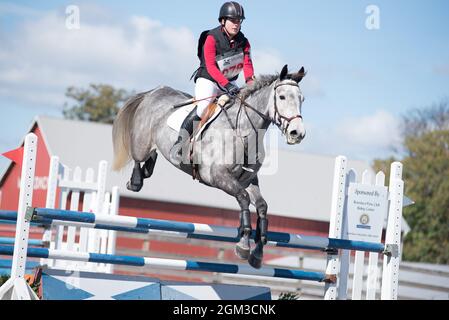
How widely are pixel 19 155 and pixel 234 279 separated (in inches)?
342

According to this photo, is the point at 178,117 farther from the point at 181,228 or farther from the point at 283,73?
the point at 181,228

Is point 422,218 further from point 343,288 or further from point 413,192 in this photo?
point 343,288

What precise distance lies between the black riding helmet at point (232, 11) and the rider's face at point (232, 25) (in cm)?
4

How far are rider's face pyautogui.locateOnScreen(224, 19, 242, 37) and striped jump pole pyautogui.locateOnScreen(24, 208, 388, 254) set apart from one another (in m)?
1.62

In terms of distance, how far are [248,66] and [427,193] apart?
2980 centimetres

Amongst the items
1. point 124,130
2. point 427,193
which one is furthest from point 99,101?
point 124,130

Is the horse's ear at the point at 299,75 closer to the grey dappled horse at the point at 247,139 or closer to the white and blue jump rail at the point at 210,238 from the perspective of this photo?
the grey dappled horse at the point at 247,139

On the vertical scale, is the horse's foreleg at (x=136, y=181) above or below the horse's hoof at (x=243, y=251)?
above

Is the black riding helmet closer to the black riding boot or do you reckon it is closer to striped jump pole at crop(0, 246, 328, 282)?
the black riding boot

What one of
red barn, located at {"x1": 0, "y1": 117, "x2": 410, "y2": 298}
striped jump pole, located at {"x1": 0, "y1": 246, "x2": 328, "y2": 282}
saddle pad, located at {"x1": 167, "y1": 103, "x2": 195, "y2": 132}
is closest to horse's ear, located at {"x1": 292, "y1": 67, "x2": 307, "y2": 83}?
saddle pad, located at {"x1": 167, "y1": 103, "x2": 195, "y2": 132}

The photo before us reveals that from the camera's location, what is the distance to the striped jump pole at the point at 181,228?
17.8 ft

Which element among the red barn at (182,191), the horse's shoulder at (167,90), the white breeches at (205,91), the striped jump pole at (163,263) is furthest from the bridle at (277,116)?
the red barn at (182,191)

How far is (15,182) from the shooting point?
27172 millimetres

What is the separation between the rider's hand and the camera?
245 inches
